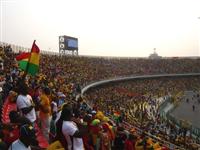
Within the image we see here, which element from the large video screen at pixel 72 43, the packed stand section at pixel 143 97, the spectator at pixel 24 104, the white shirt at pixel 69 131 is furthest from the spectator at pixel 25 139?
the large video screen at pixel 72 43

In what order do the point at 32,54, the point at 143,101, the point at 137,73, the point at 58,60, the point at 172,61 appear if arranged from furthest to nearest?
the point at 172,61 → the point at 137,73 → the point at 143,101 → the point at 58,60 → the point at 32,54

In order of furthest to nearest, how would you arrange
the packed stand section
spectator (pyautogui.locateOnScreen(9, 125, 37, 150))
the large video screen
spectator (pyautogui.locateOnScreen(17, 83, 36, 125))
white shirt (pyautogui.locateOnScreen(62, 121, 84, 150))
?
the large video screen, the packed stand section, spectator (pyautogui.locateOnScreen(17, 83, 36, 125)), white shirt (pyautogui.locateOnScreen(62, 121, 84, 150)), spectator (pyautogui.locateOnScreen(9, 125, 37, 150))

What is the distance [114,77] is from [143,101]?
8.82 meters

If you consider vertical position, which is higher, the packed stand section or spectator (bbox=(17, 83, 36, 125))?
spectator (bbox=(17, 83, 36, 125))

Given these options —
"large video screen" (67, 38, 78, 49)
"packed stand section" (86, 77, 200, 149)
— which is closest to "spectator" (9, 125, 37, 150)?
"packed stand section" (86, 77, 200, 149)

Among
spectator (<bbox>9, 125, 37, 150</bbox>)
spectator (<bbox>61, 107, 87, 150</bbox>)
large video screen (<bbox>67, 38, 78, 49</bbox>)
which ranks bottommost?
spectator (<bbox>61, 107, 87, 150</bbox>)

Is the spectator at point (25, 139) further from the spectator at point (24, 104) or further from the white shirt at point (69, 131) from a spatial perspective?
the spectator at point (24, 104)

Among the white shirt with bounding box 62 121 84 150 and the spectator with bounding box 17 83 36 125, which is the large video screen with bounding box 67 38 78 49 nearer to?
the spectator with bounding box 17 83 36 125

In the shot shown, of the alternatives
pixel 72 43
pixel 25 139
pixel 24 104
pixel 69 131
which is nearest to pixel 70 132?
pixel 69 131

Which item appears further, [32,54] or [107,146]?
[32,54]

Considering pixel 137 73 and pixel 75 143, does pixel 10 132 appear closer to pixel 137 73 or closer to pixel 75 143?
pixel 75 143

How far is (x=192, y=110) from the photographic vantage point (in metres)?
53.2

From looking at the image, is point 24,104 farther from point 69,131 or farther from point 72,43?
point 72,43

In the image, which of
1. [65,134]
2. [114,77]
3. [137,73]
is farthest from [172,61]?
[65,134]
